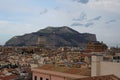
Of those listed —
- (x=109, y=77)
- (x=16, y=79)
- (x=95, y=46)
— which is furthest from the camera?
(x=95, y=46)

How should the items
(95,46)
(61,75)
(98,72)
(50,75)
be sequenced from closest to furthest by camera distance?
(98,72)
(61,75)
(50,75)
(95,46)

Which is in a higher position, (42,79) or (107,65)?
(107,65)

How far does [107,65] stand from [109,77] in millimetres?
1467

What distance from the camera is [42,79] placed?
2919cm

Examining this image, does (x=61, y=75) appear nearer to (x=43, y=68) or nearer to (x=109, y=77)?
(x=43, y=68)

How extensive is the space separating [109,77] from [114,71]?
1264mm

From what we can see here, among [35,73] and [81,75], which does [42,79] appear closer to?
[35,73]

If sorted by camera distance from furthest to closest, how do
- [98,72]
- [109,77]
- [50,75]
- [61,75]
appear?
1. [50,75]
2. [61,75]
3. [98,72]
4. [109,77]

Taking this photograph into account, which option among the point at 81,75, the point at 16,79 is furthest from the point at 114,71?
the point at 16,79

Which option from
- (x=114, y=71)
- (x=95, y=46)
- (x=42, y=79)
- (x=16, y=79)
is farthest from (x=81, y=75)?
(x=95, y=46)

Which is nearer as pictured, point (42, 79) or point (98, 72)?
point (98, 72)

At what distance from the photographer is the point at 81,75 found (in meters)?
23.8

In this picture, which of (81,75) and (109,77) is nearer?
(109,77)

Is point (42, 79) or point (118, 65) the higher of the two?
point (118, 65)
